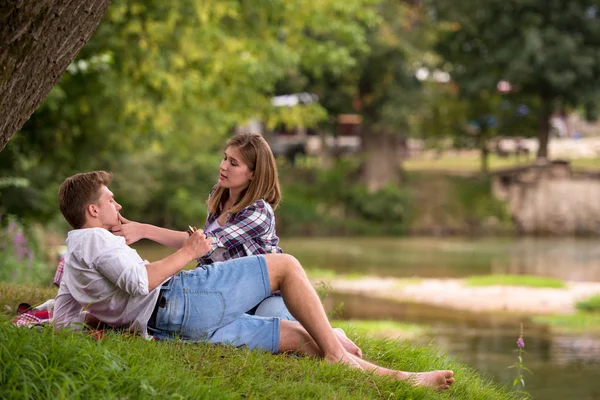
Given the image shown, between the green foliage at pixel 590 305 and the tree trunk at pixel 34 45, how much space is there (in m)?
12.0

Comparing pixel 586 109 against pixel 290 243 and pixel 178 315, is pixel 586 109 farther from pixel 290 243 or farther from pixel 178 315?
pixel 178 315

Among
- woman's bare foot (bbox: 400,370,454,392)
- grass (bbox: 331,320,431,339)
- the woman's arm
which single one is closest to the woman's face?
the woman's arm

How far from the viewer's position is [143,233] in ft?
19.1

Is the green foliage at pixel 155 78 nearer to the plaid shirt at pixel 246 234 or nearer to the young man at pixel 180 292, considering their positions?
the plaid shirt at pixel 246 234

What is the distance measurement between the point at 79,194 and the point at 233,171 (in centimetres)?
103

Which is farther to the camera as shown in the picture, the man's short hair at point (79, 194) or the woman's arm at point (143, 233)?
the woman's arm at point (143, 233)

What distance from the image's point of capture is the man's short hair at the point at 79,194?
17.4ft

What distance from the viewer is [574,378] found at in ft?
31.6

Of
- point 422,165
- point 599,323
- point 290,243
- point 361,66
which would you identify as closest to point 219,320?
point 599,323

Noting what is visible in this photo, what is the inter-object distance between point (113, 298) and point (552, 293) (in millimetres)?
12936

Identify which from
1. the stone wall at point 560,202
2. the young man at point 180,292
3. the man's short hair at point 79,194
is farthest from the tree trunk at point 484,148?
the man's short hair at point 79,194

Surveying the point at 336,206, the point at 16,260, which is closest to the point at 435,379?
the point at 16,260

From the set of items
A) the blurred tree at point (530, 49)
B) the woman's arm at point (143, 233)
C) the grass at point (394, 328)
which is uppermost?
the blurred tree at point (530, 49)

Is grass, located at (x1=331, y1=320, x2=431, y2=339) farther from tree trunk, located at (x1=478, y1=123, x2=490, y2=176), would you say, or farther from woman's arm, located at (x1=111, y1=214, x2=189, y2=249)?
tree trunk, located at (x1=478, y1=123, x2=490, y2=176)
